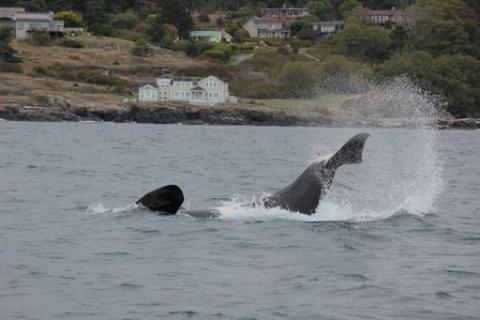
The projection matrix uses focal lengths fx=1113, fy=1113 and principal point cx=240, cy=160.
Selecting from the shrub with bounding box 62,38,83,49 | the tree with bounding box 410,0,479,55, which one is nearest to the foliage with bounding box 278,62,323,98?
the tree with bounding box 410,0,479,55

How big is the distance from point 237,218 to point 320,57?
16332cm

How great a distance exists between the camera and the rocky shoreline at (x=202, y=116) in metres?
135

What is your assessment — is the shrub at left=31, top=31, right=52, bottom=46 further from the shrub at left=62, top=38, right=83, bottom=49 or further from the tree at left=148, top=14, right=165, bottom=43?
the tree at left=148, top=14, right=165, bottom=43

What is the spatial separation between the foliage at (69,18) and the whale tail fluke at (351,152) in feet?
536

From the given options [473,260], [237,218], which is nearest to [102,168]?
[237,218]

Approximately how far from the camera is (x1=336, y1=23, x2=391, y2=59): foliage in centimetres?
19125

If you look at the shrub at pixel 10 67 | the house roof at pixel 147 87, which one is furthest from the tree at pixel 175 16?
the house roof at pixel 147 87

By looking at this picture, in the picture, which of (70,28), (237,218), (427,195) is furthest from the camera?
(70,28)

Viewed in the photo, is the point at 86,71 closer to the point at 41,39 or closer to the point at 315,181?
the point at 41,39

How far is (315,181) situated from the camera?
2620 cm

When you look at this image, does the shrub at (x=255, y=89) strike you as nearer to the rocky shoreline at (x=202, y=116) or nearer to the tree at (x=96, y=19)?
the rocky shoreline at (x=202, y=116)

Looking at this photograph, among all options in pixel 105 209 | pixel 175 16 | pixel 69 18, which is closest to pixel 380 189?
pixel 105 209

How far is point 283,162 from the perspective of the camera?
60.9 meters

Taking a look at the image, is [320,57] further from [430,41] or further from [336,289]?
[336,289]
